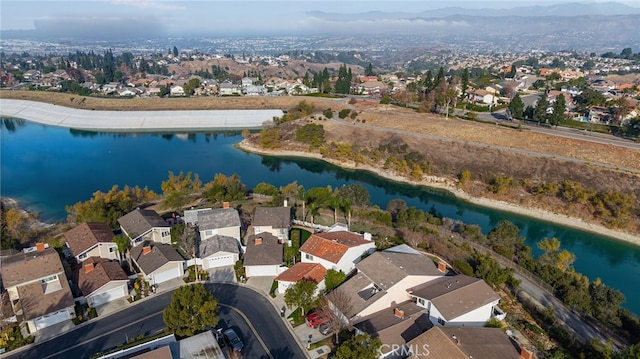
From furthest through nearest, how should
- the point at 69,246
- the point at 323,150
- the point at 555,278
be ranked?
the point at 323,150 < the point at 69,246 < the point at 555,278

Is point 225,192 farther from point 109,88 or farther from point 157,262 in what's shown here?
point 109,88

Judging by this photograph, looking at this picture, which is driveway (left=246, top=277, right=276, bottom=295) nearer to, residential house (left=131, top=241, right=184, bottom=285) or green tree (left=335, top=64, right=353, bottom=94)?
residential house (left=131, top=241, right=184, bottom=285)

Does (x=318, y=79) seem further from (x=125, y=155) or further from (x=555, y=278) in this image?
(x=555, y=278)

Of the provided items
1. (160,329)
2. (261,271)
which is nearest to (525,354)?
(261,271)

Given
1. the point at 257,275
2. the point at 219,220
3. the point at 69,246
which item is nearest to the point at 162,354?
the point at 257,275

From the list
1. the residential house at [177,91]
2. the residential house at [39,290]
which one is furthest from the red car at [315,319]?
the residential house at [177,91]

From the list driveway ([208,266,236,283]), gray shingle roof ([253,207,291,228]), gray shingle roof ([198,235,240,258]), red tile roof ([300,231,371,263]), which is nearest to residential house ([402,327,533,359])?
red tile roof ([300,231,371,263])
